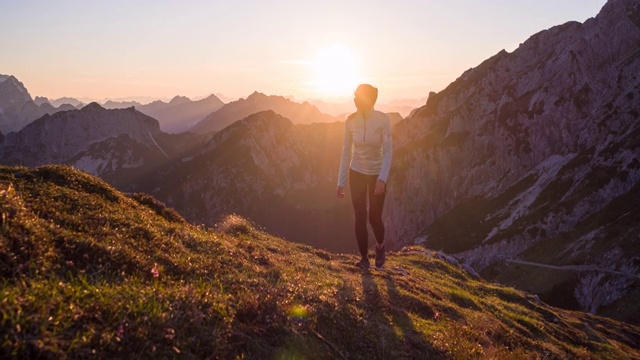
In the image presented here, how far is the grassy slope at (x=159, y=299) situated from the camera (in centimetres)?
466

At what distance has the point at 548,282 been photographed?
88.8 meters

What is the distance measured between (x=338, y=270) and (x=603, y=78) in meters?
166

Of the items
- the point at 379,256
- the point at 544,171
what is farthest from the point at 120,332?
the point at 544,171

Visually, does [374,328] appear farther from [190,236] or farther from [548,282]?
[548,282]

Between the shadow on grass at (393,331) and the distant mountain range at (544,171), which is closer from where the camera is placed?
the shadow on grass at (393,331)

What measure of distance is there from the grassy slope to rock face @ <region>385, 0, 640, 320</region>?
282 ft

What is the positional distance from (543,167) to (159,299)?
15522 centimetres

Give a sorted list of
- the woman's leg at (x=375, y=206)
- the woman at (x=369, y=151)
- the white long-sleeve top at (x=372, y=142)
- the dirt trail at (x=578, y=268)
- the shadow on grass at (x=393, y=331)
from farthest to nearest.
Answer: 1. the dirt trail at (x=578, y=268)
2. the woman's leg at (x=375, y=206)
3. the white long-sleeve top at (x=372, y=142)
4. the woman at (x=369, y=151)
5. the shadow on grass at (x=393, y=331)

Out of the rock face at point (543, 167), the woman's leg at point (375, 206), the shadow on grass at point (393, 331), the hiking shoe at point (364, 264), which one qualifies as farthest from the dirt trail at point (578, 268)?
the shadow on grass at point (393, 331)

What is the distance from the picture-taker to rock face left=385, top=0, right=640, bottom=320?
308 feet

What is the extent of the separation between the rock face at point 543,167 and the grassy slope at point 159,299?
85984mm

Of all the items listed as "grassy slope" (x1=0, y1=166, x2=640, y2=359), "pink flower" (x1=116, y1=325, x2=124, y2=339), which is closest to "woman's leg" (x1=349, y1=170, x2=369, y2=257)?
"grassy slope" (x1=0, y1=166, x2=640, y2=359)

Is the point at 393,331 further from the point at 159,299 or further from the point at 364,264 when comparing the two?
the point at 364,264

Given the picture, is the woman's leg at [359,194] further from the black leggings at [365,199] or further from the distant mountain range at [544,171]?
the distant mountain range at [544,171]
